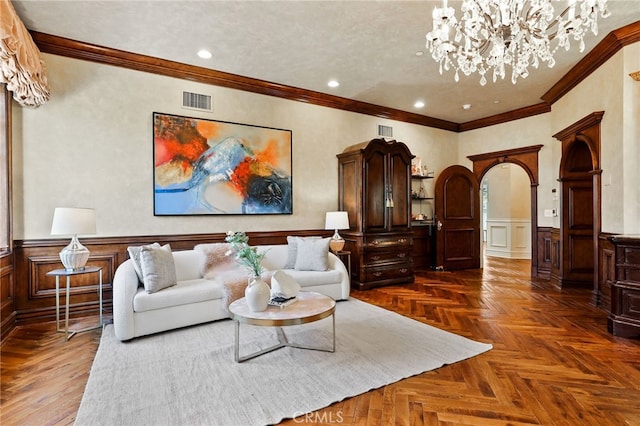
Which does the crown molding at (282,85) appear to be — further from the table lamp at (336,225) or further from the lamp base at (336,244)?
the lamp base at (336,244)

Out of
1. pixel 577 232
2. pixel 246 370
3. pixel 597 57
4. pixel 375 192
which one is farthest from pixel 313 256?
pixel 597 57

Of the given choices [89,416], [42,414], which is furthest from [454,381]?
[42,414]

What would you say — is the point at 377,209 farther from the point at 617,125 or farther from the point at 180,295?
the point at 180,295

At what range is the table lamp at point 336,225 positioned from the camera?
508 cm

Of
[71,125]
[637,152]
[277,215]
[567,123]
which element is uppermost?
[567,123]

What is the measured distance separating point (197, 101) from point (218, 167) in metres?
0.94

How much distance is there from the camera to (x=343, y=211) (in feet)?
18.6

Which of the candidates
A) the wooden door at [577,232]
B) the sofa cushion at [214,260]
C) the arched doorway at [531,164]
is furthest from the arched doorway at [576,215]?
the sofa cushion at [214,260]

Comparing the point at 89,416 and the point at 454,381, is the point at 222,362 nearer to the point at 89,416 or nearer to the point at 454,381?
the point at 89,416

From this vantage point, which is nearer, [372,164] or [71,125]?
[71,125]

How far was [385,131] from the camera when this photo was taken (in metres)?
6.46

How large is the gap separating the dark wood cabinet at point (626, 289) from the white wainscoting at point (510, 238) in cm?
555

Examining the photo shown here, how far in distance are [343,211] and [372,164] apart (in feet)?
3.00

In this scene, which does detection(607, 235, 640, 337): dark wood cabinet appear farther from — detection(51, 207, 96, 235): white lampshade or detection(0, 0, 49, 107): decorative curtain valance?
detection(0, 0, 49, 107): decorative curtain valance
